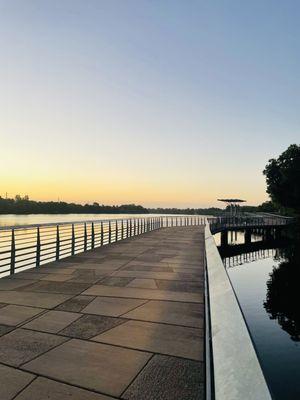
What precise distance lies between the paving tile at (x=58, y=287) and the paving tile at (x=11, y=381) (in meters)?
3.89

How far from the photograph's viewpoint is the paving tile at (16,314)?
5.84 metres

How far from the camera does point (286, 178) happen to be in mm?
63781

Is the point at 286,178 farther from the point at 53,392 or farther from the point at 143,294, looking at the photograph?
the point at 53,392

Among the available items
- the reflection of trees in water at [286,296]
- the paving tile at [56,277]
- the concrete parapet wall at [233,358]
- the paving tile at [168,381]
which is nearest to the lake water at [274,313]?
the reflection of trees in water at [286,296]

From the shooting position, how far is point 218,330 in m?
3.53

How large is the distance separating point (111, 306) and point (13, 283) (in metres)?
3.51

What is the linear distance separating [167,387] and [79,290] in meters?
4.80

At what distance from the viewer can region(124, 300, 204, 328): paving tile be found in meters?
5.92

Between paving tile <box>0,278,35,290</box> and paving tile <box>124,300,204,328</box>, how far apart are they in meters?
3.59

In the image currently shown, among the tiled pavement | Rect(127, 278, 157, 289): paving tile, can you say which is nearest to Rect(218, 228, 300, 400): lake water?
the tiled pavement

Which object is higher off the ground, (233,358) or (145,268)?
(233,358)

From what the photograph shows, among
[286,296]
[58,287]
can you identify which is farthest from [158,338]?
[286,296]

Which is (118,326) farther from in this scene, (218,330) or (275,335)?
(275,335)

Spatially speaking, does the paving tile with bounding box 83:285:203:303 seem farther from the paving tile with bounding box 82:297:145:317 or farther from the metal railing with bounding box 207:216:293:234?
the metal railing with bounding box 207:216:293:234
